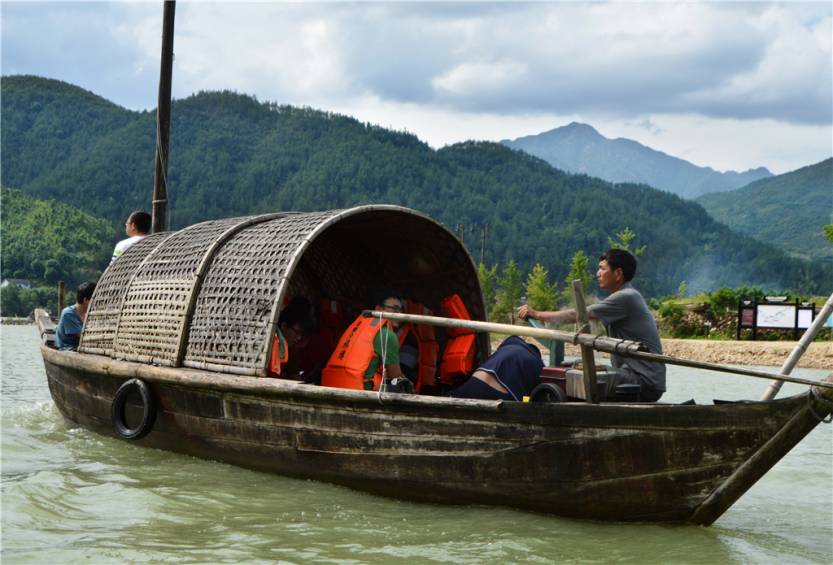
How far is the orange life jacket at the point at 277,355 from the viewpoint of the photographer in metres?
6.10

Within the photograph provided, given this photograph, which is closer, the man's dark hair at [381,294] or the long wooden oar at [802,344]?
the long wooden oar at [802,344]

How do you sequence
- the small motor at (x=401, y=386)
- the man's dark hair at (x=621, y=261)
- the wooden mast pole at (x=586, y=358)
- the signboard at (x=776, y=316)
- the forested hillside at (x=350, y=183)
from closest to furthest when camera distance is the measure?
the wooden mast pole at (x=586, y=358) < the man's dark hair at (x=621, y=261) < the small motor at (x=401, y=386) < the signboard at (x=776, y=316) < the forested hillside at (x=350, y=183)

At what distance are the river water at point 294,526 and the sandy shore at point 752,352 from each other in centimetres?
1915

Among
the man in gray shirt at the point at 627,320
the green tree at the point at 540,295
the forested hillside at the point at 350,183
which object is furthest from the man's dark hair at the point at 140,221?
the forested hillside at the point at 350,183

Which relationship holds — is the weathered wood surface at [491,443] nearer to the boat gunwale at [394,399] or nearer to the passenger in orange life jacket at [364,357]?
the boat gunwale at [394,399]

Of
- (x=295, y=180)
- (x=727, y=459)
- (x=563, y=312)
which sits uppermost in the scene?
(x=295, y=180)

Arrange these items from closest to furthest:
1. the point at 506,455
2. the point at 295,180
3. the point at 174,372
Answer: the point at 506,455
the point at 174,372
the point at 295,180

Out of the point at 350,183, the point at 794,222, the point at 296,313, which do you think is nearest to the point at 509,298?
the point at 296,313

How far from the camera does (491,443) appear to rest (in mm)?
4988

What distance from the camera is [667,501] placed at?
4.74 m

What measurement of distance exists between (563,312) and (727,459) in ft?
4.63

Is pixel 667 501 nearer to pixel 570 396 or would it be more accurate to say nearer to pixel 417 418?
pixel 570 396

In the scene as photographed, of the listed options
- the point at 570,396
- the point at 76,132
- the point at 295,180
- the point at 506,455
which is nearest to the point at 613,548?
the point at 506,455

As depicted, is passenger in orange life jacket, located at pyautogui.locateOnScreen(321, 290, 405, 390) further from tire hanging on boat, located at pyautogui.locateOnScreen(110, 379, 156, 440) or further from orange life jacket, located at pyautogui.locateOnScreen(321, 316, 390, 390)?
tire hanging on boat, located at pyautogui.locateOnScreen(110, 379, 156, 440)
